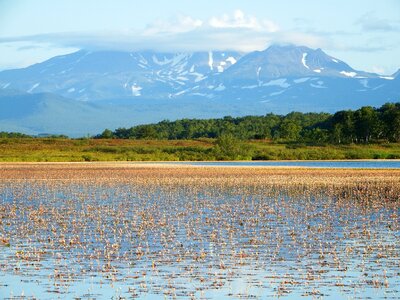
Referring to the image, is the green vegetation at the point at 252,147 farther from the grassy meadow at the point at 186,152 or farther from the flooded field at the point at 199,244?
the flooded field at the point at 199,244

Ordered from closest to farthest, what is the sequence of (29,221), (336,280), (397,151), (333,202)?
(336,280)
(29,221)
(333,202)
(397,151)

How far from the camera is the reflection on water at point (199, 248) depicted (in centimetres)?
1973

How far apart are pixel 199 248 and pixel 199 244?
29.6 inches

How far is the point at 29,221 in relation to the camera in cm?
3117

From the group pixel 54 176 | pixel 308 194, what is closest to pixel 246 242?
pixel 308 194

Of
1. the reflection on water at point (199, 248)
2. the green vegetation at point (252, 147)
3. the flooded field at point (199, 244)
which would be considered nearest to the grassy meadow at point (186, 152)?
the green vegetation at point (252, 147)

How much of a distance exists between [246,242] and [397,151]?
8935cm

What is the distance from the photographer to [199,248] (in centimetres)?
2491

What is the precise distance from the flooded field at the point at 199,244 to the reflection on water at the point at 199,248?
3 centimetres

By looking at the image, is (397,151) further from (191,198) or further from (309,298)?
(309,298)

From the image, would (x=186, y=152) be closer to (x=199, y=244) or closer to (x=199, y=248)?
(x=199, y=244)

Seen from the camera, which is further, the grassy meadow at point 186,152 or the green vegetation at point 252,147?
the green vegetation at point 252,147

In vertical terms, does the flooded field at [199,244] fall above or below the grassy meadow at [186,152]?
above

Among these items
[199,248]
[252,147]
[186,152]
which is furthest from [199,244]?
[252,147]
